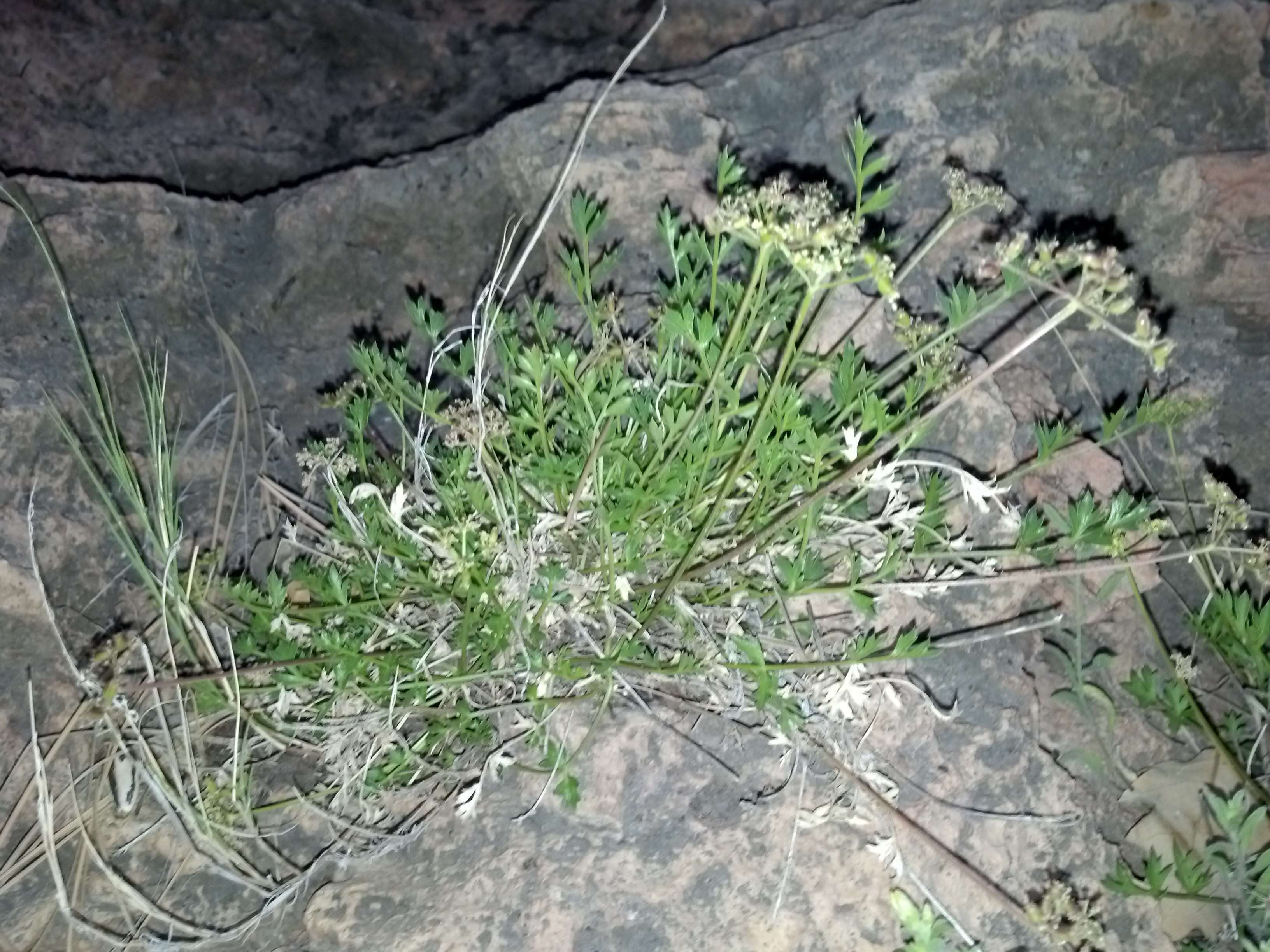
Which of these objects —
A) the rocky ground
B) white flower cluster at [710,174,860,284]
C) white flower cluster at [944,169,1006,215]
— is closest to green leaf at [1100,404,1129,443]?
the rocky ground

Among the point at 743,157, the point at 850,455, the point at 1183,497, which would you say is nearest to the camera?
the point at 850,455

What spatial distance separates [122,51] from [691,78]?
5.23 feet

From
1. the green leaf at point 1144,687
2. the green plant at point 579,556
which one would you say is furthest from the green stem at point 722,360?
the green leaf at point 1144,687

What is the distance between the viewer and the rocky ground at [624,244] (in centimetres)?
187

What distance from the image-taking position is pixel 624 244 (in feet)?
7.93

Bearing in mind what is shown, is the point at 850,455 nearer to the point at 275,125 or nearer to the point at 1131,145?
the point at 1131,145

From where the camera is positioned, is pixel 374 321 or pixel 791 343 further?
pixel 374 321

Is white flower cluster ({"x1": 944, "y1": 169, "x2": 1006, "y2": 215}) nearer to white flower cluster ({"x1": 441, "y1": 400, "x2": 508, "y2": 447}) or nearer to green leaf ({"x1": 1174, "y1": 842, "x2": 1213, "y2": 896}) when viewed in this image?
white flower cluster ({"x1": 441, "y1": 400, "x2": 508, "y2": 447})

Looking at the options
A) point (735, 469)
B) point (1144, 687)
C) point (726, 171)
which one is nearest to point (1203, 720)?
point (1144, 687)

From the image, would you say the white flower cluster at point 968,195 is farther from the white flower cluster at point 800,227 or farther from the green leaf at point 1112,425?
the green leaf at point 1112,425

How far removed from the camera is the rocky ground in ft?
6.12

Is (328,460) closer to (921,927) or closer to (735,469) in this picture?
(735,469)

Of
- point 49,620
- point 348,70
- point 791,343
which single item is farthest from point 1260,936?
point 348,70

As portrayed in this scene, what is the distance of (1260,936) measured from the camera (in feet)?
5.64
